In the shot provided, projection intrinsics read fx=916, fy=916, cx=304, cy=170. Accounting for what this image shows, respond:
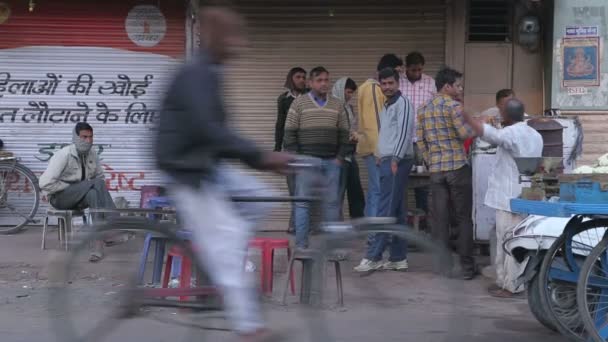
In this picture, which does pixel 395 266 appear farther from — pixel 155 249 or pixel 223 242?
pixel 223 242

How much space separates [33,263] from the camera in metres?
8.86

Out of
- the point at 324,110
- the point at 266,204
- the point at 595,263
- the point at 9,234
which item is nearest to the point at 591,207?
the point at 595,263

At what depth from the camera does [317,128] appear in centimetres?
844

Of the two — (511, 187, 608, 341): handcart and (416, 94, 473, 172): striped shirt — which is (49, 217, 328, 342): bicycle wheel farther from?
(416, 94, 473, 172): striped shirt

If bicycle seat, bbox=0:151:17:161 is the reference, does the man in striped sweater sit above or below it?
above

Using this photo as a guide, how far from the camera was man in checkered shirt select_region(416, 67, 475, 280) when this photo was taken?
8.00 m

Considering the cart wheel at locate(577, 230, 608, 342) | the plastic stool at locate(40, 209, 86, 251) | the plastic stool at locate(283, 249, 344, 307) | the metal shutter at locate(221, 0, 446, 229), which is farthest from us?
the metal shutter at locate(221, 0, 446, 229)

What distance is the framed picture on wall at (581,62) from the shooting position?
9469mm

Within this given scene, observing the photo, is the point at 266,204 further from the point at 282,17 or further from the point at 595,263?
the point at 282,17

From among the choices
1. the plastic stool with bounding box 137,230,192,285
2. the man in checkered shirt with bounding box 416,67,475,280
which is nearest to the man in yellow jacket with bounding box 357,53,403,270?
the man in checkered shirt with bounding box 416,67,475,280

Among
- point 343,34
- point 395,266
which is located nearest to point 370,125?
point 395,266

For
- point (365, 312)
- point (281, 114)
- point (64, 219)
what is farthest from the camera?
point (281, 114)

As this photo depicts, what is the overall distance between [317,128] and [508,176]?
73.4 inches

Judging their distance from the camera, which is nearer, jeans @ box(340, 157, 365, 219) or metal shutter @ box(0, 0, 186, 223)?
jeans @ box(340, 157, 365, 219)
